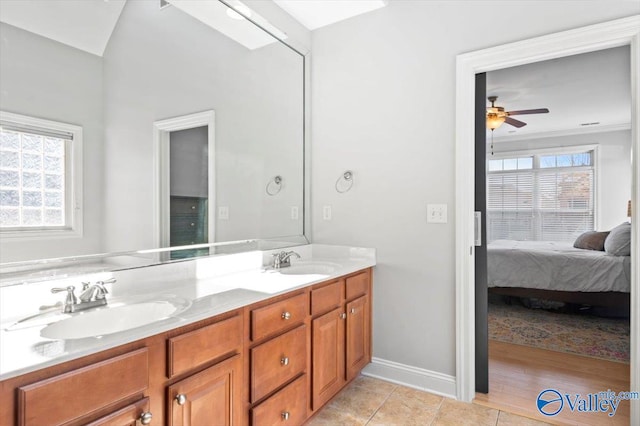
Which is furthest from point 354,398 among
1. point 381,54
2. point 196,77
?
point 381,54

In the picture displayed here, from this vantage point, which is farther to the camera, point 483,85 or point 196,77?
point 483,85

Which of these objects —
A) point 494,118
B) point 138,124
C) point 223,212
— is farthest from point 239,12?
point 494,118

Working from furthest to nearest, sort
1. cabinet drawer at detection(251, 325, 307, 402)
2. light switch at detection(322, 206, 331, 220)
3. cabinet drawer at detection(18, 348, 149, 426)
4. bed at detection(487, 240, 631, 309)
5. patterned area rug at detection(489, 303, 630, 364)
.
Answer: bed at detection(487, 240, 631, 309) < patterned area rug at detection(489, 303, 630, 364) < light switch at detection(322, 206, 331, 220) < cabinet drawer at detection(251, 325, 307, 402) < cabinet drawer at detection(18, 348, 149, 426)

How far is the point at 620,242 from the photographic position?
392cm

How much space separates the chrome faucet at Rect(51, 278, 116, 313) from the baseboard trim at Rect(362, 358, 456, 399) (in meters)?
1.81

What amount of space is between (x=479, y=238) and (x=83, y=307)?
6.86 ft

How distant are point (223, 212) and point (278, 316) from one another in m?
0.76

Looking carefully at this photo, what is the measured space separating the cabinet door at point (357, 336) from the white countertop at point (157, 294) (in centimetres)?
26

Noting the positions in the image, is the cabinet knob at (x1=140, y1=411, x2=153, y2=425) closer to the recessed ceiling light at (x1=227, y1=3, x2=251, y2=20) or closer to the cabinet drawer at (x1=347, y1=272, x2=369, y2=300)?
the cabinet drawer at (x1=347, y1=272, x2=369, y2=300)

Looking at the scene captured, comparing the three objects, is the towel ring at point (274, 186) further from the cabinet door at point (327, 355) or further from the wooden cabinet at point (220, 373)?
the cabinet door at point (327, 355)

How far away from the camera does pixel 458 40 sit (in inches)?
89.7

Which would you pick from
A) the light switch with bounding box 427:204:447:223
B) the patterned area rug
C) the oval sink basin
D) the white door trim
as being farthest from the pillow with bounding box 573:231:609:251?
the oval sink basin

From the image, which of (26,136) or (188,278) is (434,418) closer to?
(188,278)

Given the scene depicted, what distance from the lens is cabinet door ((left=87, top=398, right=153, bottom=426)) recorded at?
101 cm
